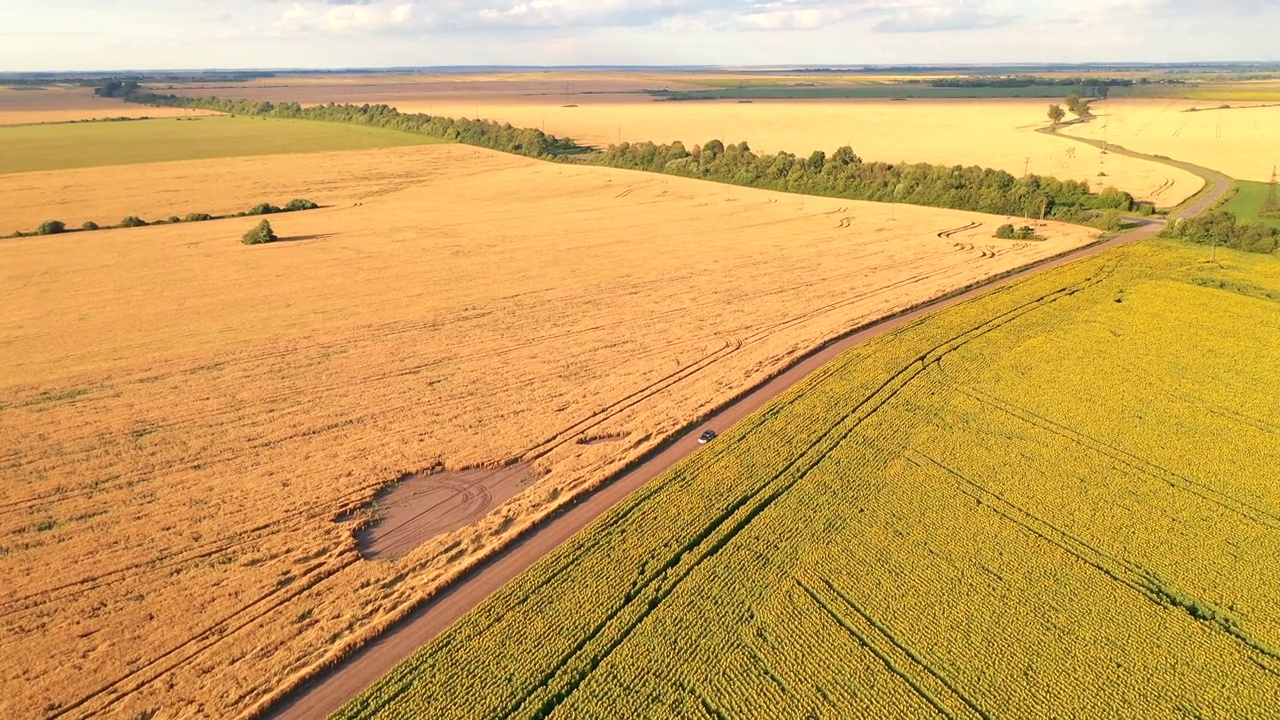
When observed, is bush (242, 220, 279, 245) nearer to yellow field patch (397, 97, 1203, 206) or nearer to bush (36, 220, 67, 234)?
bush (36, 220, 67, 234)

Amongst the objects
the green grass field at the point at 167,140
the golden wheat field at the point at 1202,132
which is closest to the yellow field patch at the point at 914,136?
the golden wheat field at the point at 1202,132

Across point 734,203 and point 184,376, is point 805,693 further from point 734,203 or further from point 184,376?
point 734,203

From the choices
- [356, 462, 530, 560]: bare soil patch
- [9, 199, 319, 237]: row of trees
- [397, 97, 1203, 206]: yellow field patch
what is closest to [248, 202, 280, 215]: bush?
[9, 199, 319, 237]: row of trees

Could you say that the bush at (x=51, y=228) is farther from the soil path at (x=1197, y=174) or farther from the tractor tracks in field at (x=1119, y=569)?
the soil path at (x=1197, y=174)

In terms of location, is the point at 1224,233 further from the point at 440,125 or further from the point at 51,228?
the point at 440,125

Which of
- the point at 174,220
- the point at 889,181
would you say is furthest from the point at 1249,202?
the point at 174,220

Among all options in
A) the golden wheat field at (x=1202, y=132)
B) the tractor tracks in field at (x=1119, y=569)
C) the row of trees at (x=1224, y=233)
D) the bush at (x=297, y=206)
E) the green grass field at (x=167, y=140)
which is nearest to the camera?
the tractor tracks in field at (x=1119, y=569)
